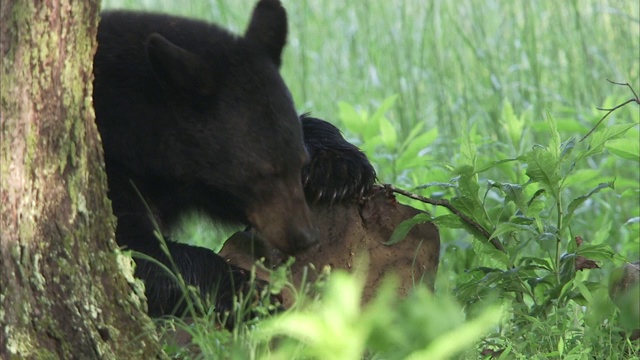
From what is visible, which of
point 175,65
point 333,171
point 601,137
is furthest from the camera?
point 333,171

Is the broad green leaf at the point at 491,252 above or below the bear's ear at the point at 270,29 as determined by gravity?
below

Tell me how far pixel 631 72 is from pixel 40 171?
4.71m

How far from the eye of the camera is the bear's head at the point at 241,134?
302 centimetres

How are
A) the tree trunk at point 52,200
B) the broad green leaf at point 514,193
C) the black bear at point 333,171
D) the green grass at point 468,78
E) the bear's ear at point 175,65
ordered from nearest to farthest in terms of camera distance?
1. the tree trunk at point 52,200
2. the bear's ear at point 175,65
3. the broad green leaf at point 514,193
4. the black bear at point 333,171
5. the green grass at point 468,78

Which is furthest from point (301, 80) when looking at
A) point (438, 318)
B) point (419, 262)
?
point (438, 318)

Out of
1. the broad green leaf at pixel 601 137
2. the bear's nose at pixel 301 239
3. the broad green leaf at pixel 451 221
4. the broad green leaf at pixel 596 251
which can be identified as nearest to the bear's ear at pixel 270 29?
the bear's nose at pixel 301 239

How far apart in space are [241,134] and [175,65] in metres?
0.28

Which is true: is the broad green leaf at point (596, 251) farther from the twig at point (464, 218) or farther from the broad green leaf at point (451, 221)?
the broad green leaf at point (451, 221)

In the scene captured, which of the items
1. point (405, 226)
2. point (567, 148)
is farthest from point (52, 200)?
point (567, 148)

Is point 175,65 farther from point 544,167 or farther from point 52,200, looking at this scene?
point 544,167

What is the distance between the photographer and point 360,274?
10.7 feet

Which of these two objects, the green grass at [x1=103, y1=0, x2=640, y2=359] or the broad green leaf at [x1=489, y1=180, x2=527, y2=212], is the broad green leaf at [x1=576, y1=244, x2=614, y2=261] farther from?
the green grass at [x1=103, y1=0, x2=640, y2=359]

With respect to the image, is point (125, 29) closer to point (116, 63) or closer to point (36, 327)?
point (116, 63)

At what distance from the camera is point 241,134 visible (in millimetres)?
3023
